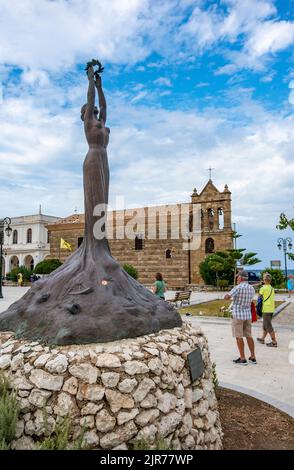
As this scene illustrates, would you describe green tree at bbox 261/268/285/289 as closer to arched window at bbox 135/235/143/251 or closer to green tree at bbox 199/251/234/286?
green tree at bbox 199/251/234/286

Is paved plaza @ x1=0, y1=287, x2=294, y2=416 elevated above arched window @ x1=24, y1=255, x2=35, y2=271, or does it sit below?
below

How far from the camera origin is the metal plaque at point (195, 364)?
3.61 metres

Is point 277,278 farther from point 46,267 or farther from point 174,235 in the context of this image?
point 46,267

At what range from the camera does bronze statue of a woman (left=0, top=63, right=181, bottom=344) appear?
141 inches

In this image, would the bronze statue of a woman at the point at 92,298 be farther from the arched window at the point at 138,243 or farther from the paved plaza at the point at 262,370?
the arched window at the point at 138,243

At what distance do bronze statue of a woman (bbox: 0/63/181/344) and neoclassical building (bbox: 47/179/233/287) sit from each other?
2572cm

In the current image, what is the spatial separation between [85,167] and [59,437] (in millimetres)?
3176

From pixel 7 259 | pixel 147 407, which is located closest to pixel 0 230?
pixel 147 407

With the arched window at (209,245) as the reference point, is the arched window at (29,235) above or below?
above

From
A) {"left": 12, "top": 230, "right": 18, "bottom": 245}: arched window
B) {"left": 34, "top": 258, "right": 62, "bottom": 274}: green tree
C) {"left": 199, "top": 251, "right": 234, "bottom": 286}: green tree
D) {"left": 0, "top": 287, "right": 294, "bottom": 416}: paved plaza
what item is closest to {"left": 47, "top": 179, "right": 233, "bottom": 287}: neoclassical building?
{"left": 199, "top": 251, "right": 234, "bottom": 286}: green tree

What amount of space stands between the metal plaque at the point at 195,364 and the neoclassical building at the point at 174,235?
86.0 ft

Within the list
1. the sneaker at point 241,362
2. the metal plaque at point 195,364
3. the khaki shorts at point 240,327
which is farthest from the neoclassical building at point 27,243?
the metal plaque at point 195,364

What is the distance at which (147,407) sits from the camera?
303 cm

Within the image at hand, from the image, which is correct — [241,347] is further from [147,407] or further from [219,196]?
[219,196]
